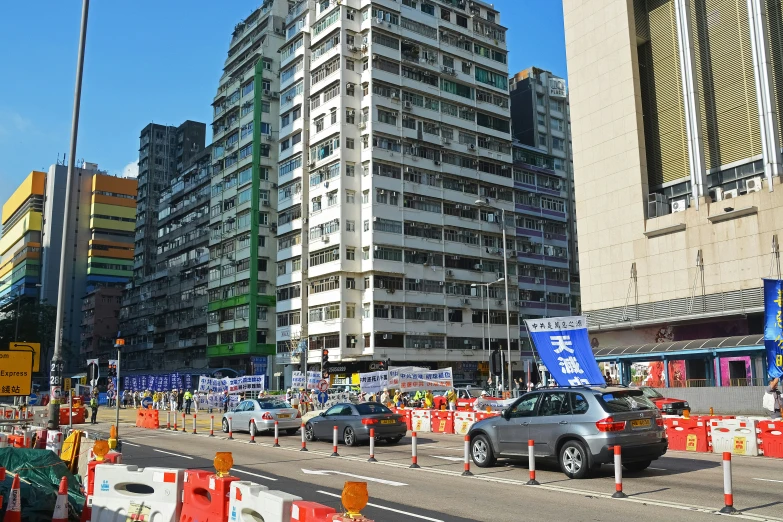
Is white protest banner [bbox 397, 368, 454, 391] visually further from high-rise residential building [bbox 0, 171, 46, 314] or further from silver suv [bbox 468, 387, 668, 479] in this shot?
high-rise residential building [bbox 0, 171, 46, 314]

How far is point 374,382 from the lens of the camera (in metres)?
40.0

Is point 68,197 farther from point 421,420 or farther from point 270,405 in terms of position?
point 421,420

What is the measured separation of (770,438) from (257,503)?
1444 cm

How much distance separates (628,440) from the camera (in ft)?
42.0

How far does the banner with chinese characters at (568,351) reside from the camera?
17.5m

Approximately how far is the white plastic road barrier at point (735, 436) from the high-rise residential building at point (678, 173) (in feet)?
67.0

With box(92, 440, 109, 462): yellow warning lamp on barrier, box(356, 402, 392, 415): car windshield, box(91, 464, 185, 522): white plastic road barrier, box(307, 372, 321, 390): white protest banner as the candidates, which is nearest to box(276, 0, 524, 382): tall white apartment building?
box(307, 372, 321, 390): white protest banner

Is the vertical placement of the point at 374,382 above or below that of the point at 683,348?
below

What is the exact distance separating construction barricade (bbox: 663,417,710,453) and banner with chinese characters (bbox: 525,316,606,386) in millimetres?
3194

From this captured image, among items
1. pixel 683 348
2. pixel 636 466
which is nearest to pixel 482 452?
pixel 636 466

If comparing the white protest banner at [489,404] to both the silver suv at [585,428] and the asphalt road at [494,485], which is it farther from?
the silver suv at [585,428]

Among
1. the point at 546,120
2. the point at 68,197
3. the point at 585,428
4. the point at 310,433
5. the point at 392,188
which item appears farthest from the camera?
the point at 546,120

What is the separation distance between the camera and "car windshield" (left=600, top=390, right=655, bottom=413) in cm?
1303

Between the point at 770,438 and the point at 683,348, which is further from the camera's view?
the point at 683,348
